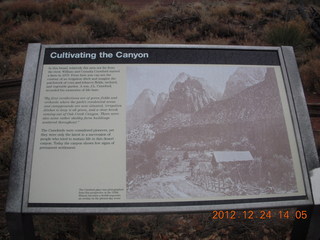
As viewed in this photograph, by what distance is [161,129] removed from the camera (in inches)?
98.7

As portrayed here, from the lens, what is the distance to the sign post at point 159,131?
91.7 inches

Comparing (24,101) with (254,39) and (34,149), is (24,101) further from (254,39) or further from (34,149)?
(254,39)

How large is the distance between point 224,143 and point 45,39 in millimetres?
7558

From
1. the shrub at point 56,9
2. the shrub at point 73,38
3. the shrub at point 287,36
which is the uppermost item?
the shrub at point 56,9

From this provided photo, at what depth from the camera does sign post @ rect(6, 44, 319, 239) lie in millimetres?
2330

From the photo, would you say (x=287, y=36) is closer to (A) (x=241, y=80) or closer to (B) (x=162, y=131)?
(A) (x=241, y=80)

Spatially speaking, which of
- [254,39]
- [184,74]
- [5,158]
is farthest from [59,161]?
[254,39]

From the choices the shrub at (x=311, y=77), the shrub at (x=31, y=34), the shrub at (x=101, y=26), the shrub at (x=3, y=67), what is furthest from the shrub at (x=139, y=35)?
the shrub at (x=311, y=77)

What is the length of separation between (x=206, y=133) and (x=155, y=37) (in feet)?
19.8

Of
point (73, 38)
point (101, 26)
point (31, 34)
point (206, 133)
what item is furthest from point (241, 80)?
point (31, 34)

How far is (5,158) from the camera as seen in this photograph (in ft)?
13.9

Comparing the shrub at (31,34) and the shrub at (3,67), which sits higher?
the shrub at (31,34)

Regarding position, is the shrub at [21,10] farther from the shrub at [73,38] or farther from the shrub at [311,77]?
the shrub at [311,77]

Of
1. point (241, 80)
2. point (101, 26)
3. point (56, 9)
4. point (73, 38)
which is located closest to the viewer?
point (241, 80)
